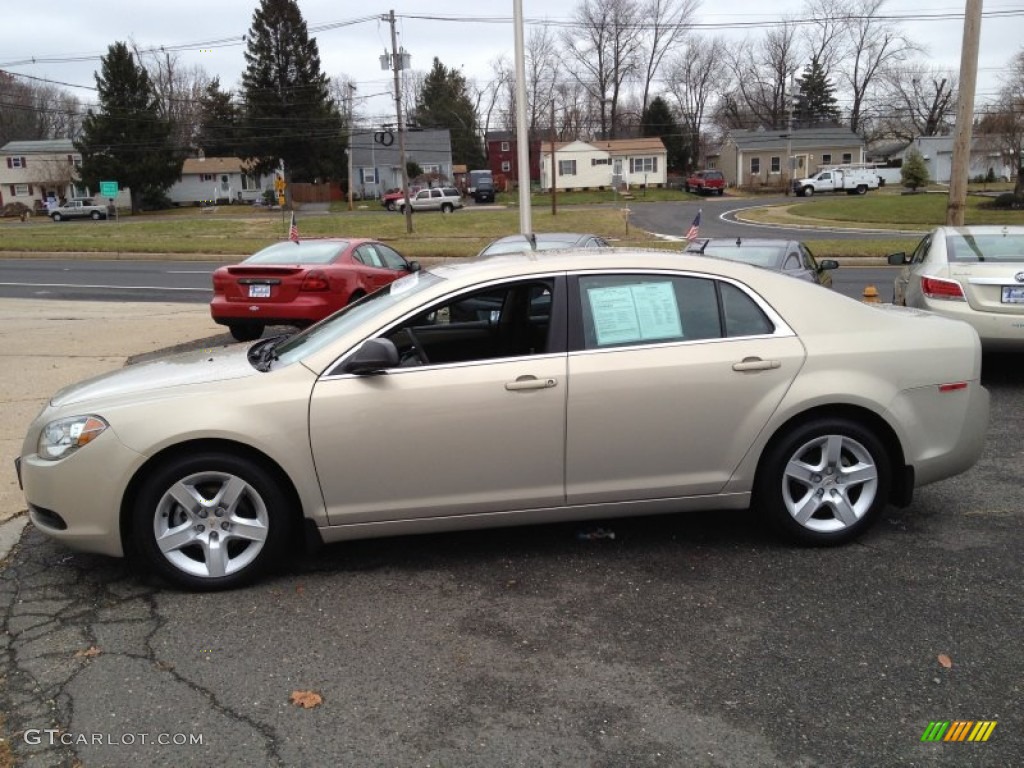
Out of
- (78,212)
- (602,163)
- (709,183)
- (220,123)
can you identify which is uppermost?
(220,123)

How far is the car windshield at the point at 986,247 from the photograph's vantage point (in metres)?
7.77

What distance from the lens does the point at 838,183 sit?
63031mm

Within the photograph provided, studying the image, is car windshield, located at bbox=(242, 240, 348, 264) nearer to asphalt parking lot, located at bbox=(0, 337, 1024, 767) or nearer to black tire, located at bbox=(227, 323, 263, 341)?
black tire, located at bbox=(227, 323, 263, 341)

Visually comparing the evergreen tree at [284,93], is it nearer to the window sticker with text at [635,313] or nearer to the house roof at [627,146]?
the house roof at [627,146]

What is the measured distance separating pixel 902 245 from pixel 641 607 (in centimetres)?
2312

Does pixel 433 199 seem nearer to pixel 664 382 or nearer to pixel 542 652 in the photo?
pixel 664 382

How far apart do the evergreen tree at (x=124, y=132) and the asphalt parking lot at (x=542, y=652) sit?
64.5 metres

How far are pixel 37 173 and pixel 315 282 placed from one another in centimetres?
7886

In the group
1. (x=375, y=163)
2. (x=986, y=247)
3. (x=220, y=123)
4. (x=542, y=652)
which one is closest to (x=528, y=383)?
(x=542, y=652)

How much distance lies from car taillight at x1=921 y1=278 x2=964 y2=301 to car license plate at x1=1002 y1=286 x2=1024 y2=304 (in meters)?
0.33

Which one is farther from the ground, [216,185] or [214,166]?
[214,166]

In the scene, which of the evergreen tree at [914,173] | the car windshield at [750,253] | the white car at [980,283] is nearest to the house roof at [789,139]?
the evergreen tree at [914,173]

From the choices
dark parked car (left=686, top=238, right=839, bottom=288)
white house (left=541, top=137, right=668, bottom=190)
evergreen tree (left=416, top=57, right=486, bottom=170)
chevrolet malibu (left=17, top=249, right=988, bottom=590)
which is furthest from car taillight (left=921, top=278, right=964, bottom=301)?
evergreen tree (left=416, top=57, right=486, bottom=170)

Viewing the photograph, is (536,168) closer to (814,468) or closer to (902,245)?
(902,245)
